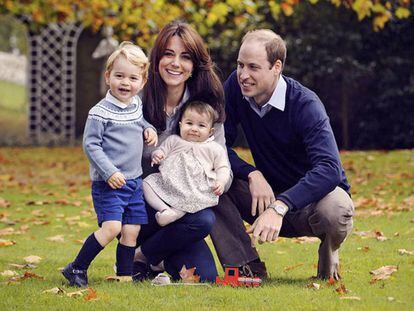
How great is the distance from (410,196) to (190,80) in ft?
15.8

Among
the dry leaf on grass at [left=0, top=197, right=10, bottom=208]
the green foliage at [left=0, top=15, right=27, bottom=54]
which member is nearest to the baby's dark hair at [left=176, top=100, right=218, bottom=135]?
the dry leaf on grass at [left=0, top=197, right=10, bottom=208]

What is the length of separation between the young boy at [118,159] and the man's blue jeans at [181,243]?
215mm

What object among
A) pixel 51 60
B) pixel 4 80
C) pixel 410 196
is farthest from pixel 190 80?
pixel 4 80

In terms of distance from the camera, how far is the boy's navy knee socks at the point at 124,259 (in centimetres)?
516

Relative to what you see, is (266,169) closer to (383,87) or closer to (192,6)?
(192,6)

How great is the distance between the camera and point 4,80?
34719 mm

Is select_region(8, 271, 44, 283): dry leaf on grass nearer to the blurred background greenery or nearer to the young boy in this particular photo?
the young boy

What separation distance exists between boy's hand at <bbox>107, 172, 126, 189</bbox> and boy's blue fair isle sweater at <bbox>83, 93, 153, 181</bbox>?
24 millimetres

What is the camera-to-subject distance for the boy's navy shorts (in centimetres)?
499

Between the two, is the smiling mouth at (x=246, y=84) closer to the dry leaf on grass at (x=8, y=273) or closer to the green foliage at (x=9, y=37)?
the dry leaf on grass at (x=8, y=273)

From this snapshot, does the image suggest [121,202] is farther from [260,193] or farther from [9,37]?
[9,37]

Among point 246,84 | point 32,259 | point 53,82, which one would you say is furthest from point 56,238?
point 53,82

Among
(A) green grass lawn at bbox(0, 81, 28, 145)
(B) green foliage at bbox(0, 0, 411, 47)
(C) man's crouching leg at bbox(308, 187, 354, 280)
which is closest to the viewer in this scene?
(C) man's crouching leg at bbox(308, 187, 354, 280)

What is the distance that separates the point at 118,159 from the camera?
5.04 metres
